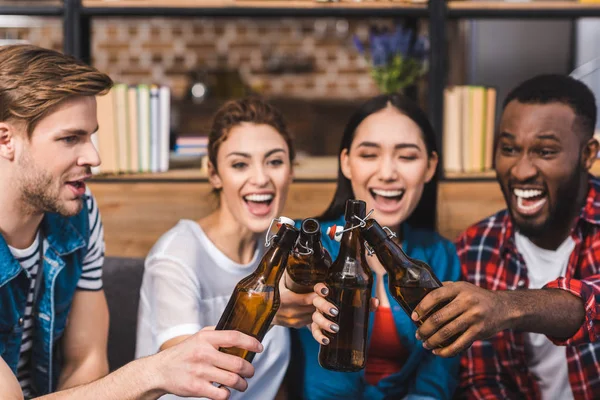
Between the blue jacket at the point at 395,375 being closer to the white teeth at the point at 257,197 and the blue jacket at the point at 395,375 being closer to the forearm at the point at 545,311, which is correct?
the white teeth at the point at 257,197

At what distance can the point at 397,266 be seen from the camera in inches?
42.9

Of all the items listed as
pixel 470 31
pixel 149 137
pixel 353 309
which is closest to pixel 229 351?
pixel 353 309

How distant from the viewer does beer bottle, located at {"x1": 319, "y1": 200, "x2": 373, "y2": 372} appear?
110cm

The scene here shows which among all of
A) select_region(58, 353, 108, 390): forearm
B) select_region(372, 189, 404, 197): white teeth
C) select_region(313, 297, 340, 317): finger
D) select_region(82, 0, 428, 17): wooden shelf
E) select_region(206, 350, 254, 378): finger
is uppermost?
select_region(82, 0, 428, 17): wooden shelf

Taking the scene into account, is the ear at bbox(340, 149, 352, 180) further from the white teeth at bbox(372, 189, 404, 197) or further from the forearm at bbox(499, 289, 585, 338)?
the forearm at bbox(499, 289, 585, 338)

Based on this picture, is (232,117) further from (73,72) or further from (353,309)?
(353,309)

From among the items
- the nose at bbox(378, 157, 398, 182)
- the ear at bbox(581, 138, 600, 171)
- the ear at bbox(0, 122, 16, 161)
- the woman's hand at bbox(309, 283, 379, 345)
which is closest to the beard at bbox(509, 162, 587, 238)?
the ear at bbox(581, 138, 600, 171)

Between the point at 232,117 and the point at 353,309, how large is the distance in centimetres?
71

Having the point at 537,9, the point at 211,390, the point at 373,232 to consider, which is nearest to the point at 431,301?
the point at 373,232

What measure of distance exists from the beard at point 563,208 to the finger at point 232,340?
865 millimetres

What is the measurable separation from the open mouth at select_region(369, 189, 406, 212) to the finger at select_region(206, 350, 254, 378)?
642mm

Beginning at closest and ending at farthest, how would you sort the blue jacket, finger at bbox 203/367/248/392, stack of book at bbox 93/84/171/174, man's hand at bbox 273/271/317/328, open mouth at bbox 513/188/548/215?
finger at bbox 203/367/248/392
man's hand at bbox 273/271/317/328
the blue jacket
open mouth at bbox 513/188/548/215
stack of book at bbox 93/84/171/174

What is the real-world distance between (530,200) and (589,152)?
18cm

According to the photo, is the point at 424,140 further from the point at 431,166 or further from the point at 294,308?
the point at 294,308
